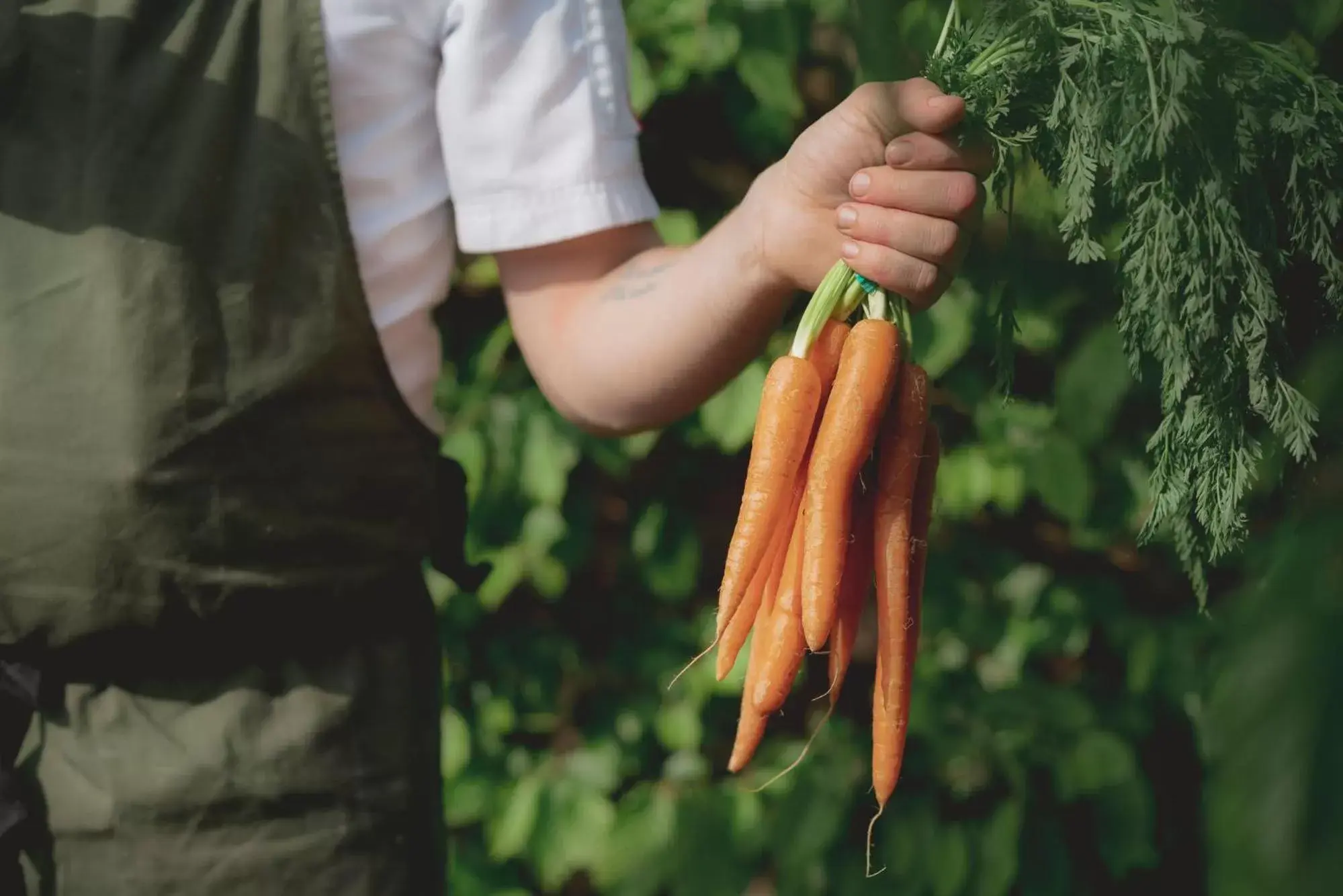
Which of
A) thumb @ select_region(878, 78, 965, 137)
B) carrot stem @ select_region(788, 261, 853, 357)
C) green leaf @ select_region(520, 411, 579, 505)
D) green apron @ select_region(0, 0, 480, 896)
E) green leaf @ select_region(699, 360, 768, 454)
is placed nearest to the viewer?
thumb @ select_region(878, 78, 965, 137)

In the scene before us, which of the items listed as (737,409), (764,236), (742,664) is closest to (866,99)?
(764,236)

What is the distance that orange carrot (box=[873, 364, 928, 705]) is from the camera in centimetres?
97

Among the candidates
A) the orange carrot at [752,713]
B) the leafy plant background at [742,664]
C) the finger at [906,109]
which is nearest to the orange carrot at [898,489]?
the orange carrot at [752,713]

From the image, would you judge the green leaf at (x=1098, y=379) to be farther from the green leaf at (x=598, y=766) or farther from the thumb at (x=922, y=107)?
the green leaf at (x=598, y=766)


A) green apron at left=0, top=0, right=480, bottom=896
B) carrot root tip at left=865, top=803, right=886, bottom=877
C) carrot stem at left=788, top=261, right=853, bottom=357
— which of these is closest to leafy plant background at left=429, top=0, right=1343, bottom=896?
carrot root tip at left=865, top=803, right=886, bottom=877

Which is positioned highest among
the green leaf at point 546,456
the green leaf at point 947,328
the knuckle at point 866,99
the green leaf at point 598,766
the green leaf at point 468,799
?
the knuckle at point 866,99

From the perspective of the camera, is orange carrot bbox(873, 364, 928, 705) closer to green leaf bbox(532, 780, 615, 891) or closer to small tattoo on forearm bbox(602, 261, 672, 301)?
small tattoo on forearm bbox(602, 261, 672, 301)

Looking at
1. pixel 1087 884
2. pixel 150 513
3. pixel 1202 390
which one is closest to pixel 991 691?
pixel 1087 884

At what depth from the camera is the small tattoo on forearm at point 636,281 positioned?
1.06m

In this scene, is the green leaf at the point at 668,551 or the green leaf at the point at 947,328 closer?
the green leaf at the point at 947,328

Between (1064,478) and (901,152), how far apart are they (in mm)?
933

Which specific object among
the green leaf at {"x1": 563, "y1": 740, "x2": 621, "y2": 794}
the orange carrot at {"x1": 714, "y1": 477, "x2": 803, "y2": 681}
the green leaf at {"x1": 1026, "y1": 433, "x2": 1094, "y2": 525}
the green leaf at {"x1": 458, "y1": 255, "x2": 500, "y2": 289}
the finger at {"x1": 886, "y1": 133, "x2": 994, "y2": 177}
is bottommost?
the green leaf at {"x1": 563, "y1": 740, "x2": 621, "y2": 794}

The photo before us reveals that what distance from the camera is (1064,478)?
5.33ft

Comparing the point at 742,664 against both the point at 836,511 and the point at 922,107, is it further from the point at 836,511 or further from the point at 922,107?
the point at 922,107
